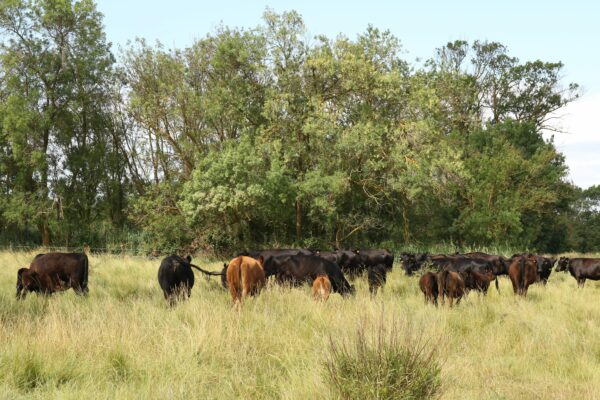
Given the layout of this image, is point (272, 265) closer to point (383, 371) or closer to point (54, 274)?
point (54, 274)

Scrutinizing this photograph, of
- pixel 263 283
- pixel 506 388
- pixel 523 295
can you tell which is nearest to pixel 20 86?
pixel 263 283

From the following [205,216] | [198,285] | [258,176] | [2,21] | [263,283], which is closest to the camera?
[263,283]

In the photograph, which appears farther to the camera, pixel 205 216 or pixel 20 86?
pixel 20 86

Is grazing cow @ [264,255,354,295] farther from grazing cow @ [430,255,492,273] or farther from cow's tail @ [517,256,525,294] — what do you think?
cow's tail @ [517,256,525,294]

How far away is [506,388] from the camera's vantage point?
5.82 m

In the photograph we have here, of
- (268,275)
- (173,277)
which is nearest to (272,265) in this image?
(268,275)

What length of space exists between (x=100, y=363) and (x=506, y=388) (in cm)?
452

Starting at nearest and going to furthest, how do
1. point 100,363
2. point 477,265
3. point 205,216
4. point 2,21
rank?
point 100,363, point 477,265, point 205,216, point 2,21

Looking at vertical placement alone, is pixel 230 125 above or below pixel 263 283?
above

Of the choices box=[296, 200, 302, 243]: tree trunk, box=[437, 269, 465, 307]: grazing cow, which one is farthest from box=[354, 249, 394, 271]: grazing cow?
box=[437, 269, 465, 307]: grazing cow

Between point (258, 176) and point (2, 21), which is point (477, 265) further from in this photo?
point (2, 21)

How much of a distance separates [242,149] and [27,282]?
41.8 ft

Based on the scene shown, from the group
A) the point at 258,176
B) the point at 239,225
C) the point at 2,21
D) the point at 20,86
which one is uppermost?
the point at 2,21

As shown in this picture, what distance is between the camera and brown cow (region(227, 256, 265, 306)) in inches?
404
